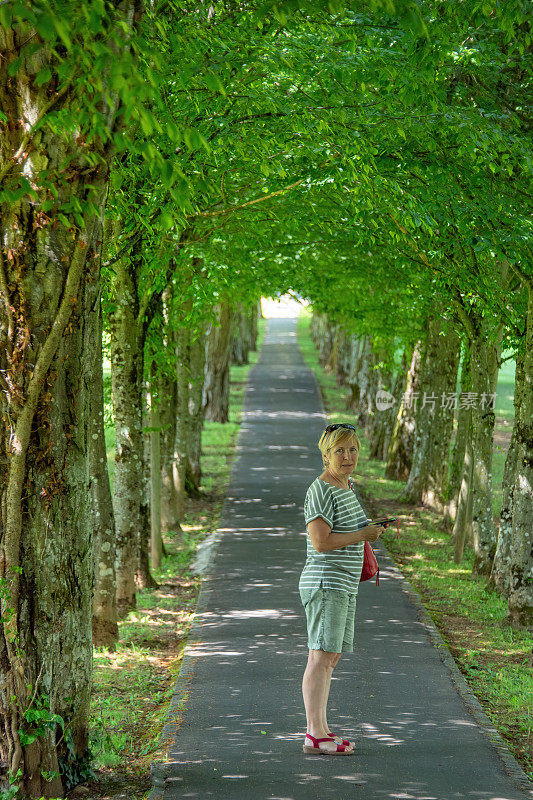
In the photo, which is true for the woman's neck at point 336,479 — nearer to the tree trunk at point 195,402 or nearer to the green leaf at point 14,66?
the green leaf at point 14,66

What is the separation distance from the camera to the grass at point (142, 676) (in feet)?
18.0

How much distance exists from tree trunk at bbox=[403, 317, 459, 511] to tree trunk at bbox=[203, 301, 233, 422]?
25.5ft

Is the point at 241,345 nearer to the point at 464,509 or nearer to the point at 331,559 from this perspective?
the point at 464,509

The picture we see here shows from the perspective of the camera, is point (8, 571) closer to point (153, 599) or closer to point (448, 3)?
point (448, 3)

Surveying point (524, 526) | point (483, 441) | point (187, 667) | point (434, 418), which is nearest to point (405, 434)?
point (434, 418)

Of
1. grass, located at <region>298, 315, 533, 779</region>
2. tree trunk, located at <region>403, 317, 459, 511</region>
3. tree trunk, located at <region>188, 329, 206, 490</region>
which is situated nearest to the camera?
grass, located at <region>298, 315, 533, 779</region>

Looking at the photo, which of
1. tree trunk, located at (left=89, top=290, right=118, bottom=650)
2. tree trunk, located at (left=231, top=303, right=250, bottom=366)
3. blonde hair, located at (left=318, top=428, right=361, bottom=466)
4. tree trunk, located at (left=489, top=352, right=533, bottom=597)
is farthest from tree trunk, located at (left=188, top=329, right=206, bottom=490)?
tree trunk, located at (left=231, top=303, right=250, bottom=366)

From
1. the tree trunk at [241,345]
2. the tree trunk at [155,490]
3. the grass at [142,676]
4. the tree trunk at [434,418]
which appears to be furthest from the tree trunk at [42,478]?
the tree trunk at [241,345]

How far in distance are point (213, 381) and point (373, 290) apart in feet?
37.0

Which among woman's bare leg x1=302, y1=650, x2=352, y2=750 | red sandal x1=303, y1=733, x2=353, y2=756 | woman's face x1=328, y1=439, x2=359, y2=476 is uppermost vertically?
woman's face x1=328, y1=439, x2=359, y2=476

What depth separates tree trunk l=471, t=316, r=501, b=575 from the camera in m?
12.7

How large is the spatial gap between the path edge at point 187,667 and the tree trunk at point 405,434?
594 cm

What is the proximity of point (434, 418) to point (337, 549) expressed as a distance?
525 inches

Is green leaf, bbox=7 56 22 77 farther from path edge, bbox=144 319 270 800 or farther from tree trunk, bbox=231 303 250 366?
tree trunk, bbox=231 303 250 366
